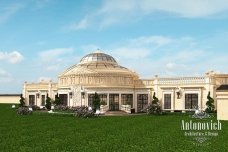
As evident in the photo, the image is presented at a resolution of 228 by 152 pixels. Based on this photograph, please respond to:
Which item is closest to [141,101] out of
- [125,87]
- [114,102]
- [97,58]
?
[125,87]

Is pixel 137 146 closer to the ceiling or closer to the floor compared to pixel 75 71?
closer to the floor

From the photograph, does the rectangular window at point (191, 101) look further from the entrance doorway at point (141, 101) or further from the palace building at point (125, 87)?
the entrance doorway at point (141, 101)

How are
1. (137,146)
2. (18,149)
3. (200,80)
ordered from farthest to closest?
1. (200,80)
2. (137,146)
3. (18,149)

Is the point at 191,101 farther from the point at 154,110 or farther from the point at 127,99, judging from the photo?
the point at 127,99

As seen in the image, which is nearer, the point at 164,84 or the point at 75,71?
the point at 164,84

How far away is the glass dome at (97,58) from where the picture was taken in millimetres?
64188

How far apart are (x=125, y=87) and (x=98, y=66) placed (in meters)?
6.93

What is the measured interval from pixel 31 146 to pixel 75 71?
40.3m

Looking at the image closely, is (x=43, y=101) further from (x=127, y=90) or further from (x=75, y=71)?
(x=127, y=90)

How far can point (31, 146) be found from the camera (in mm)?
19281

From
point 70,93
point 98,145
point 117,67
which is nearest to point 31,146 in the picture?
point 98,145

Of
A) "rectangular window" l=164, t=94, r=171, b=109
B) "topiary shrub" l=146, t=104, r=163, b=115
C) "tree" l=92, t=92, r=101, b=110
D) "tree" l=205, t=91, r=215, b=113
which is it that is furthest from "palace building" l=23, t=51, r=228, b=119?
"topiary shrub" l=146, t=104, r=163, b=115

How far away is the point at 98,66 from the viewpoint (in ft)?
204

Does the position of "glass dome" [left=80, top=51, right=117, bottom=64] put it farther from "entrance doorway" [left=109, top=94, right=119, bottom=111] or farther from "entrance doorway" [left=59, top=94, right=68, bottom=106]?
"entrance doorway" [left=109, top=94, right=119, bottom=111]
